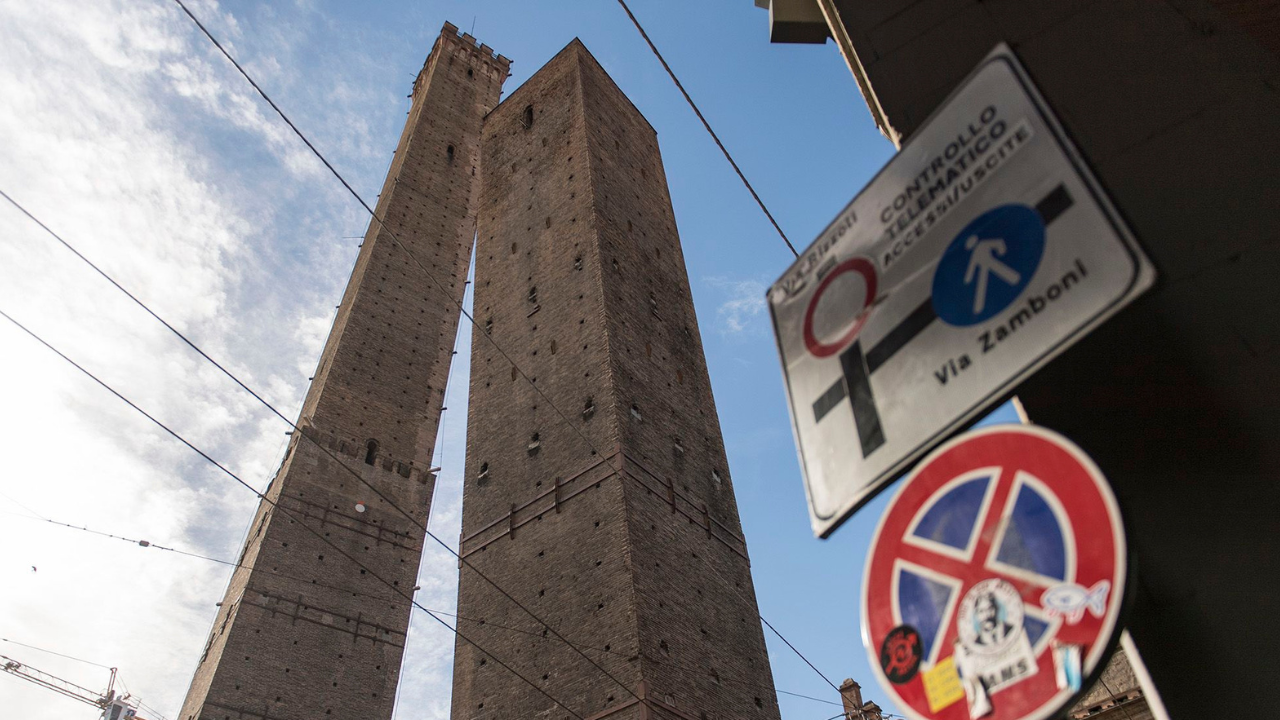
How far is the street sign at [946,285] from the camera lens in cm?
187

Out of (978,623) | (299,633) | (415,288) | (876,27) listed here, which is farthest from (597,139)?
(978,623)

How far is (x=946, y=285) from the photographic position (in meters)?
2.13

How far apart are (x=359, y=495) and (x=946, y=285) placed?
19.9 meters

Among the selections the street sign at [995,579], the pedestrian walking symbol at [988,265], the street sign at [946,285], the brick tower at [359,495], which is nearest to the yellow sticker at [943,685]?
the street sign at [995,579]

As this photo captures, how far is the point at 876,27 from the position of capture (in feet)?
12.0

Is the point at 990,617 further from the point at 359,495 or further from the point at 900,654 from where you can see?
the point at 359,495

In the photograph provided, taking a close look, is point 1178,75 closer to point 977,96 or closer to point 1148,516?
point 977,96

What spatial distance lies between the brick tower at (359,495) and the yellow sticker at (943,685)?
1481 cm

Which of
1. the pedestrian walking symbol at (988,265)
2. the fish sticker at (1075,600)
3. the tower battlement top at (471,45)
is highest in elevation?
the tower battlement top at (471,45)

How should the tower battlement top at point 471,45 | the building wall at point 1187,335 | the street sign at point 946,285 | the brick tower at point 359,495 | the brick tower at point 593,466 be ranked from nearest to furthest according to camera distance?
the street sign at point 946,285 < the building wall at point 1187,335 < the brick tower at point 593,466 < the brick tower at point 359,495 < the tower battlement top at point 471,45

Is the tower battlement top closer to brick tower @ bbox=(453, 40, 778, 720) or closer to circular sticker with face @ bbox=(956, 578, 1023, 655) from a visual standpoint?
brick tower @ bbox=(453, 40, 778, 720)

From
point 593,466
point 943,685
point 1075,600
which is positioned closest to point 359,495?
point 593,466

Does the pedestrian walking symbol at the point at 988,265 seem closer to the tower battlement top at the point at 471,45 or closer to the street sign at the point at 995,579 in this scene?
the street sign at the point at 995,579

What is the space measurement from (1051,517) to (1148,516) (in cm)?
60
